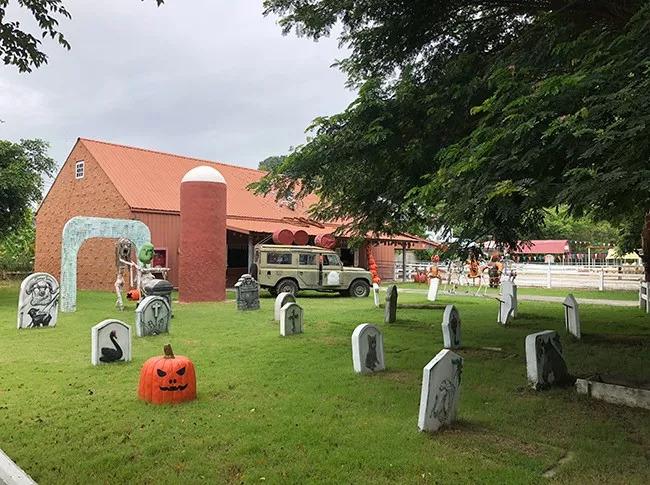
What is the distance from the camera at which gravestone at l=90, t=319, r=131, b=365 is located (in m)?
7.43

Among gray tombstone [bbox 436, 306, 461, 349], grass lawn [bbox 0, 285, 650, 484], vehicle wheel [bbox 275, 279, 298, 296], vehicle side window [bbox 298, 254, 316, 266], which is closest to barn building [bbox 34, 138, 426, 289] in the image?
vehicle side window [bbox 298, 254, 316, 266]

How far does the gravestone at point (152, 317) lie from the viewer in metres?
10.0

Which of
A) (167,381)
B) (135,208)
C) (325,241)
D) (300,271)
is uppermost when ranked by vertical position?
(135,208)

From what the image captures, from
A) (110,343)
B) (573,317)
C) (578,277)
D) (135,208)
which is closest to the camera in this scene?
(110,343)

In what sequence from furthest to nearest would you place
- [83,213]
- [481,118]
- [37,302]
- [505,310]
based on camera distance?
[83,213] < [505,310] < [37,302] < [481,118]

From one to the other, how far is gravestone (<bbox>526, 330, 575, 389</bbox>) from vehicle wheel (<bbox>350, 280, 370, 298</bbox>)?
49.0ft

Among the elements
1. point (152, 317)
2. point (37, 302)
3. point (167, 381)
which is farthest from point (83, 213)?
point (167, 381)

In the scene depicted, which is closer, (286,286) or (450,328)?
(450,328)

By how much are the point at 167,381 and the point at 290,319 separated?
4.75 metres

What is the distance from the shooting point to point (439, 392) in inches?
185

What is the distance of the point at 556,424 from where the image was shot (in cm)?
491

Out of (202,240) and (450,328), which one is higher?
(202,240)

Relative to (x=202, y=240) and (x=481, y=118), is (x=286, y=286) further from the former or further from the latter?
(x=481, y=118)

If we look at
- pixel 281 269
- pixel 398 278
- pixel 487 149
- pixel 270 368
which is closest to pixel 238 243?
pixel 281 269
